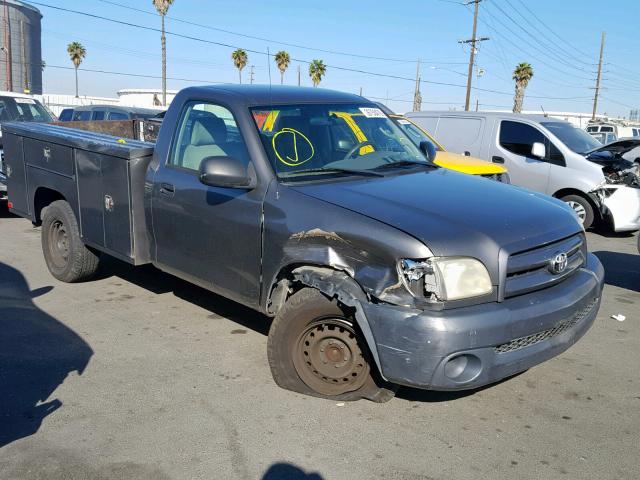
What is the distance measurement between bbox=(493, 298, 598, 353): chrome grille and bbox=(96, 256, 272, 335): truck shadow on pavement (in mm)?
2262

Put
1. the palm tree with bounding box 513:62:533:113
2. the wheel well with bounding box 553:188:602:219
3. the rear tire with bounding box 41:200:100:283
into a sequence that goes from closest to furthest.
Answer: the rear tire with bounding box 41:200:100:283, the wheel well with bounding box 553:188:602:219, the palm tree with bounding box 513:62:533:113

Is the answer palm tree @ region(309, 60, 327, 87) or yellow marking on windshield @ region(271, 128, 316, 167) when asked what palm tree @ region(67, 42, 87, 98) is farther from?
yellow marking on windshield @ region(271, 128, 316, 167)

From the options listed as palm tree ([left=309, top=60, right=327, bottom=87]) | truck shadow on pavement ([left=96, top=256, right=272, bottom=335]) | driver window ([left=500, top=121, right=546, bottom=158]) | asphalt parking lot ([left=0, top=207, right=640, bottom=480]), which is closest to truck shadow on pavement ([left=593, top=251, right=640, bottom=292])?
asphalt parking lot ([left=0, top=207, right=640, bottom=480])

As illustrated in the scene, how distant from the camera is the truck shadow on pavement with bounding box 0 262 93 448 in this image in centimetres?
361

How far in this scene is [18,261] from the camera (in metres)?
7.11

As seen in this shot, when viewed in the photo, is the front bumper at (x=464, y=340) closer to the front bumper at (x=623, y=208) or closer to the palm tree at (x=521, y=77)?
the front bumper at (x=623, y=208)

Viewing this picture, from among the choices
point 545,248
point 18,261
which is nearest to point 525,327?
point 545,248

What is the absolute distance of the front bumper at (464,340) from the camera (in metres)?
3.12

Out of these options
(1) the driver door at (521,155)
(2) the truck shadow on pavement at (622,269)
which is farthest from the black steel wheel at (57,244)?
(1) the driver door at (521,155)

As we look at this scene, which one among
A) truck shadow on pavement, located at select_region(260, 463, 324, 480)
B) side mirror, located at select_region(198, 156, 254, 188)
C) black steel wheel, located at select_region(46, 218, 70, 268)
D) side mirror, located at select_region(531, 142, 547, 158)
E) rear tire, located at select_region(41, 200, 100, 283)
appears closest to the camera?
truck shadow on pavement, located at select_region(260, 463, 324, 480)

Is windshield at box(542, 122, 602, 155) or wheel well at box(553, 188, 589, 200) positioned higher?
windshield at box(542, 122, 602, 155)

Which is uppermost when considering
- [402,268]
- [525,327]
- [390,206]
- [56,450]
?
[390,206]

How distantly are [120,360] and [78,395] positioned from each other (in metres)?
0.56

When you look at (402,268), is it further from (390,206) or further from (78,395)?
(78,395)
